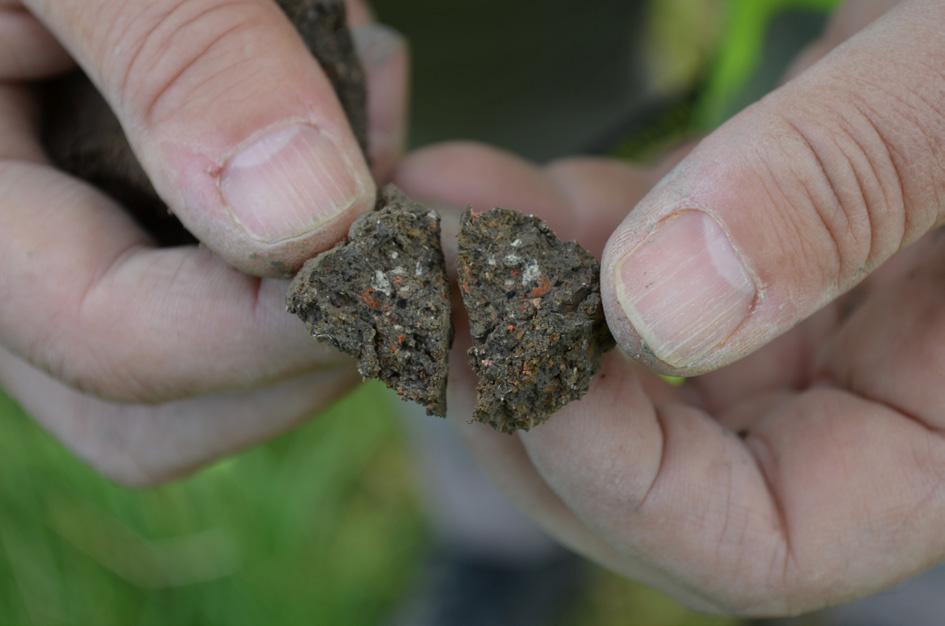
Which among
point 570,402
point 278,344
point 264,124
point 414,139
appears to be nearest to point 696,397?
point 570,402

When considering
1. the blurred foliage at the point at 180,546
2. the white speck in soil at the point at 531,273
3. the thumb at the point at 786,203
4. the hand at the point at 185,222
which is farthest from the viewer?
the blurred foliage at the point at 180,546

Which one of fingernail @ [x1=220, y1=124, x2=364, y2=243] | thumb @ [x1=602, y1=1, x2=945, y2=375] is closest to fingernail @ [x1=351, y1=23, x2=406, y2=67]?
fingernail @ [x1=220, y1=124, x2=364, y2=243]

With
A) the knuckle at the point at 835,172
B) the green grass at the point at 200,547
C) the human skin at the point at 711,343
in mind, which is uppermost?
the knuckle at the point at 835,172

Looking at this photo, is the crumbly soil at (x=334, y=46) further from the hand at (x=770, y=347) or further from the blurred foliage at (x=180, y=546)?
the blurred foliage at (x=180, y=546)

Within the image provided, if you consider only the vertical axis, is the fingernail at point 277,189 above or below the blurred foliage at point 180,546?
above

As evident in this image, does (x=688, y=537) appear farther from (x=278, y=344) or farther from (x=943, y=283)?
(x=278, y=344)

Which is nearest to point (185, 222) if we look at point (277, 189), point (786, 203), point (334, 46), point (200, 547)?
point (277, 189)

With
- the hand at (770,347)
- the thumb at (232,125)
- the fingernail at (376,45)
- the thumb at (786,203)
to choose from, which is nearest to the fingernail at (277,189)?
the thumb at (232,125)

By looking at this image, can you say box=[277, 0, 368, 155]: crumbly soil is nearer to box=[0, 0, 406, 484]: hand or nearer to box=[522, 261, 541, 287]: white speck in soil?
box=[0, 0, 406, 484]: hand
